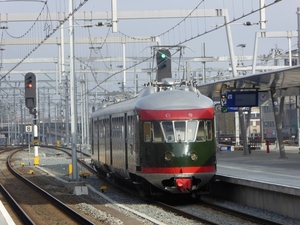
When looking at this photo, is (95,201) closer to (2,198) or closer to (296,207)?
(2,198)

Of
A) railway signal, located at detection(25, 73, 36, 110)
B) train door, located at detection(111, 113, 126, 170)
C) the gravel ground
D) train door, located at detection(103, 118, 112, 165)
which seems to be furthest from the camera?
railway signal, located at detection(25, 73, 36, 110)

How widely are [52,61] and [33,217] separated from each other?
144 feet

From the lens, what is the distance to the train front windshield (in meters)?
17.8

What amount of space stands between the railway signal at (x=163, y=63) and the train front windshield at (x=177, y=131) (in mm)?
11950

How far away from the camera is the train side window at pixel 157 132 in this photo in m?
17.8

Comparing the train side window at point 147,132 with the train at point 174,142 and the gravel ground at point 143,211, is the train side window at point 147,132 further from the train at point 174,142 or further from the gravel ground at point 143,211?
the gravel ground at point 143,211

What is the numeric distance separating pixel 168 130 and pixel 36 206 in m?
4.85

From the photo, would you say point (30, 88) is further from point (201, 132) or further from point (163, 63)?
point (201, 132)

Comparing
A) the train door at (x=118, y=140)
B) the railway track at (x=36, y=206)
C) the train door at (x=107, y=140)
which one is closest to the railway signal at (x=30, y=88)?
the railway track at (x=36, y=206)

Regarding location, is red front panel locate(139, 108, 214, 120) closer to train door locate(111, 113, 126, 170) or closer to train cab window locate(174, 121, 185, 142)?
train cab window locate(174, 121, 185, 142)

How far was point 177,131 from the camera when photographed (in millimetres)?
17766

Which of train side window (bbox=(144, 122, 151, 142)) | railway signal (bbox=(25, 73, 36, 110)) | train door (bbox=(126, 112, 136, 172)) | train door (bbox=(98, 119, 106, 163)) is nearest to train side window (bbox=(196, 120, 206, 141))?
train side window (bbox=(144, 122, 151, 142))

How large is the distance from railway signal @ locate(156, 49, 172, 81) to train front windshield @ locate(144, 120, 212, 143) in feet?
39.2

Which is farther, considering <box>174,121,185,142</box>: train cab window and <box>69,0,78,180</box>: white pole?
<box>69,0,78,180</box>: white pole
